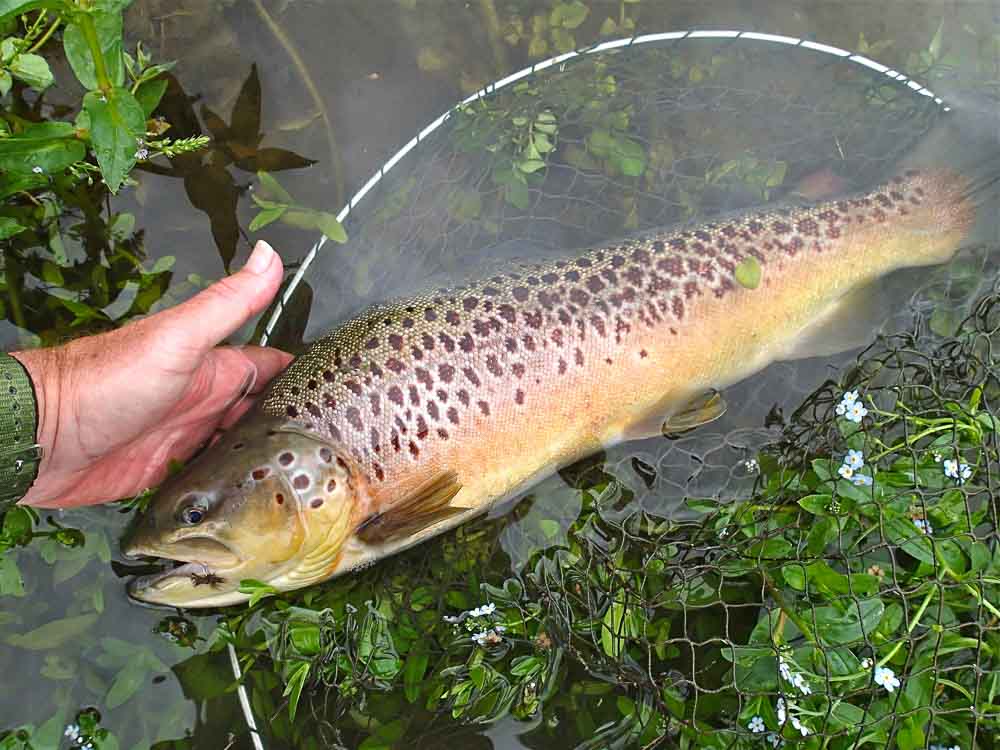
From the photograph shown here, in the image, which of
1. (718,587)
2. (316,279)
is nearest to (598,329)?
(718,587)

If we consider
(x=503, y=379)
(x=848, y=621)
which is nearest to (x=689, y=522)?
(x=848, y=621)

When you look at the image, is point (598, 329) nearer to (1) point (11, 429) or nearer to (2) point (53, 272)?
(1) point (11, 429)

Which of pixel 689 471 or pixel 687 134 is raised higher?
pixel 687 134

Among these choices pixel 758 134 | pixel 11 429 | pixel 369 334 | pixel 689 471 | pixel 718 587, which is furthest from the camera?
pixel 758 134

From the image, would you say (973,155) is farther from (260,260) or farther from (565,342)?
(260,260)

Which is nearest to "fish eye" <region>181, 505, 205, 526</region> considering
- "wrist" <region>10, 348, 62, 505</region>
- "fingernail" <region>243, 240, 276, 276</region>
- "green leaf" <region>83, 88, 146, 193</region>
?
"wrist" <region>10, 348, 62, 505</region>

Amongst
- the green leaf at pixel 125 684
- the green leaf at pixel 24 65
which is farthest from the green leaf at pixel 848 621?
the green leaf at pixel 24 65
